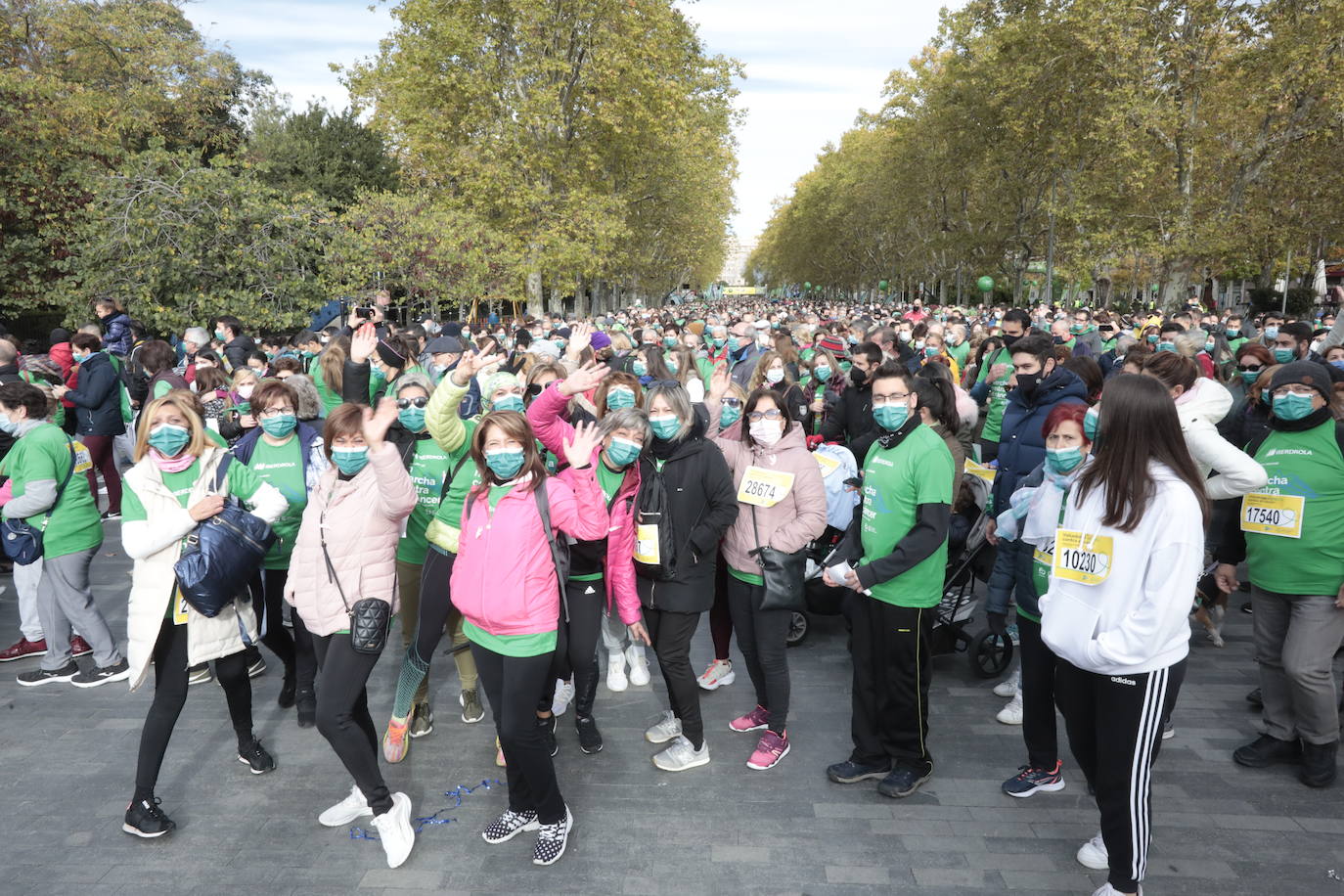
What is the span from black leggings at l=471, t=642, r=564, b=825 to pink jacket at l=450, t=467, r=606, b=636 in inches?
5.5

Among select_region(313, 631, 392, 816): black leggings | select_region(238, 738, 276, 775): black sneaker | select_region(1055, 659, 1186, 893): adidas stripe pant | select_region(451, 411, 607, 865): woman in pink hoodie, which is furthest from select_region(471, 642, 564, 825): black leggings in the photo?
select_region(1055, 659, 1186, 893): adidas stripe pant

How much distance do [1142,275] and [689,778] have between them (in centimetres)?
6198

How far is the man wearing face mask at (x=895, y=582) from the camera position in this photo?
3705mm

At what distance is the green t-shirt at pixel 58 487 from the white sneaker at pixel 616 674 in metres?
3.29

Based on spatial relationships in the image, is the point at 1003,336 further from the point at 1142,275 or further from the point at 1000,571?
the point at 1142,275

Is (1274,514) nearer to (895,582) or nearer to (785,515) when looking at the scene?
(895,582)

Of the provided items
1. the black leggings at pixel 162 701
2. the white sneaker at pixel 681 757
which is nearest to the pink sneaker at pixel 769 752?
→ the white sneaker at pixel 681 757

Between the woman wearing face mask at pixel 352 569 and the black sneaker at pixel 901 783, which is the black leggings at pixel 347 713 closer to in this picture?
the woman wearing face mask at pixel 352 569

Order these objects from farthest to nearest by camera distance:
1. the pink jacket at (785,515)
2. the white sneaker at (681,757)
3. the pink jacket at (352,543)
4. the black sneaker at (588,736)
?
the black sneaker at (588,736) → the white sneaker at (681,757) → the pink jacket at (785,515) → the pink jacket at (352,543)

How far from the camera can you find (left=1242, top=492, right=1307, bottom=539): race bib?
398 cm

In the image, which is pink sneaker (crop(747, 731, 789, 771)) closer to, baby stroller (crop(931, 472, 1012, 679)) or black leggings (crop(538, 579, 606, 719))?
black leggings (crop(538, 579, 606, 719))

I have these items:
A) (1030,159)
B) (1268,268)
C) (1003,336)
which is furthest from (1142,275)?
(1003,336)

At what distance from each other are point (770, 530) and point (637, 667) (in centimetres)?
174

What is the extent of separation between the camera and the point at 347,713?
3.49 metres
